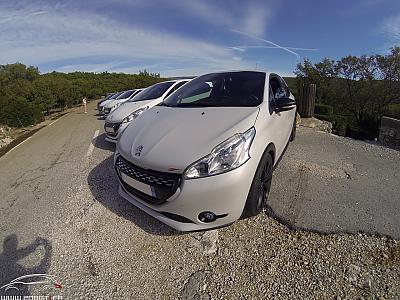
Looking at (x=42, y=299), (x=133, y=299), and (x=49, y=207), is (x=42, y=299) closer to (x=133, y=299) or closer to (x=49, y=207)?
(x=133, y=299)

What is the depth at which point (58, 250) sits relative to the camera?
2.46m

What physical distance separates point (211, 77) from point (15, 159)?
221 inches

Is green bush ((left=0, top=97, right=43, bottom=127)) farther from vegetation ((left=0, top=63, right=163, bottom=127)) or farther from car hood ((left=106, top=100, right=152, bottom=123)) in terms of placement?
car hood ((left=106, top=100, right=152, bottom=123))

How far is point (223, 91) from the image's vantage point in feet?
10.7

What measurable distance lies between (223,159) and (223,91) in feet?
4.67

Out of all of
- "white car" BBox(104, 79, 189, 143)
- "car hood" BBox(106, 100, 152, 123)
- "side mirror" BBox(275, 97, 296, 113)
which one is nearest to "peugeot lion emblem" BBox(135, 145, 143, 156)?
"side mirror" BBox(275, 97, 296, 113)

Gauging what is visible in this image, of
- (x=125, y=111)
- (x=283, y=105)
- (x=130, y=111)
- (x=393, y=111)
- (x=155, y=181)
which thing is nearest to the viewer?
(x=155, y=181)

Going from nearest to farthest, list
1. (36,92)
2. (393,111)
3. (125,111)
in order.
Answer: (125,111) < (36,92) < (393,111)

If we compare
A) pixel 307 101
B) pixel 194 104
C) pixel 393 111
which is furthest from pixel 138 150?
pixel 393 111

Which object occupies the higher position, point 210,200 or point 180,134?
point 180,134

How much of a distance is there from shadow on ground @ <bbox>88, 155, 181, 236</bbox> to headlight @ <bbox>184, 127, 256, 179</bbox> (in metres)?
0.87

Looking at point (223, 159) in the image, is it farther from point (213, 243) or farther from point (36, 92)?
point (36, 92)

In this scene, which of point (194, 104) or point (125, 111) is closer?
point (194, 104)

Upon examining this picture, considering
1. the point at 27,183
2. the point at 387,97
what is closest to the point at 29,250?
the point at 27,183
